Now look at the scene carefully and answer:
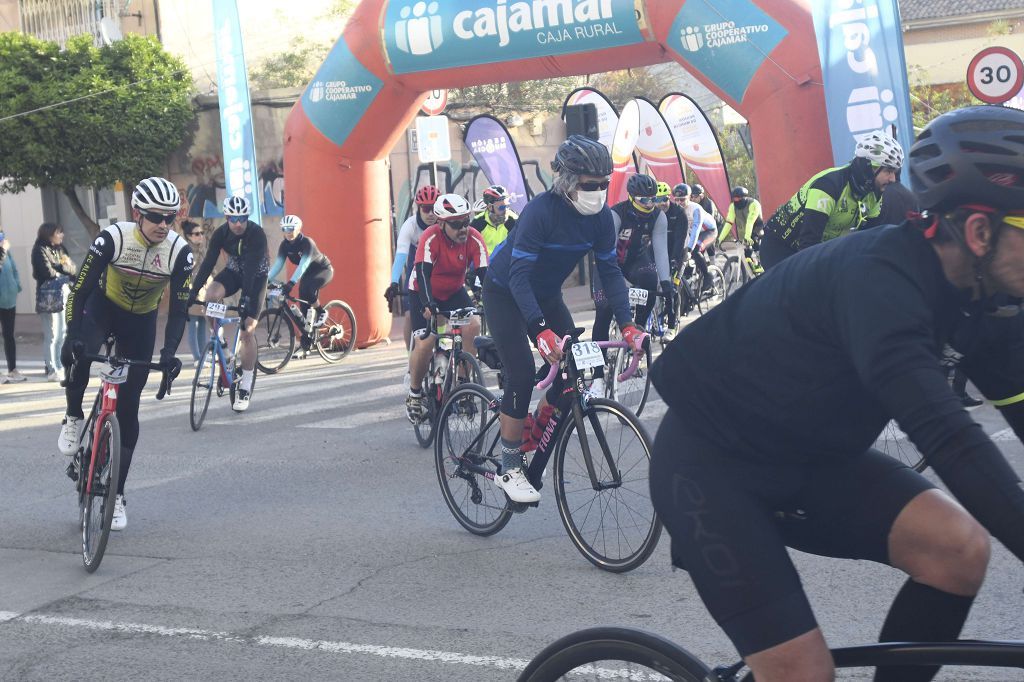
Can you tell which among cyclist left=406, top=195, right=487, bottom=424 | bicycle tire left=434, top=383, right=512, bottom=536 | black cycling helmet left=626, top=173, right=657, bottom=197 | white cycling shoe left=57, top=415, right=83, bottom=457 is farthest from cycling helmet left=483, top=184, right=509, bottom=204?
bicycle tire left=434, top=383, right=512, bottom=536

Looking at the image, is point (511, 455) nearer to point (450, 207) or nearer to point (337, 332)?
point (450, 207)

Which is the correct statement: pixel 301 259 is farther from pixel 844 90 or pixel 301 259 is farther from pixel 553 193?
pixel 553 193

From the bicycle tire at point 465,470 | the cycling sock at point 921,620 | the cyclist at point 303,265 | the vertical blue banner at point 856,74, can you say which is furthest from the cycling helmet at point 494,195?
the cycling sock at point 921,620

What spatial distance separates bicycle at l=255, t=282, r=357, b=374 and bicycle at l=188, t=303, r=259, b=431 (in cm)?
331

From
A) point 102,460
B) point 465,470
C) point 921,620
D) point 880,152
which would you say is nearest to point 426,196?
point 880,152

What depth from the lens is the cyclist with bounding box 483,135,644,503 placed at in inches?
233

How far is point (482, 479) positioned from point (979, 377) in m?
4.35

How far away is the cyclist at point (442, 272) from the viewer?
342 inches

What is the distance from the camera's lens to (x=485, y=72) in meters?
15.2

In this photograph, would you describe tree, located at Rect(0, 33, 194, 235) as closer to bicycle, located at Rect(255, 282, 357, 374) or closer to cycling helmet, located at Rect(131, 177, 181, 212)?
bicycle, located at Rect(255, 282, 357, 374)

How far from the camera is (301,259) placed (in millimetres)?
15016

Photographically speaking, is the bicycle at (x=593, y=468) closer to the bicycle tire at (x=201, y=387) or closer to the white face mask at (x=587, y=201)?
the white face mask at (x=587, y=201)

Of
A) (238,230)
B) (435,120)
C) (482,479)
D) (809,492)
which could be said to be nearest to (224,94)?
(435,120)

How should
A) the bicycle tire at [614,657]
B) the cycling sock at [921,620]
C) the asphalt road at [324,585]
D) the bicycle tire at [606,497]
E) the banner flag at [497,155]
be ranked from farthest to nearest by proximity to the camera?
1. the banner flag at [497,155]
2. the bicycle tire at [606,497]
3. the asphalt road at [324,585]
4. the bicycle tire at [614,657]
5. the cycling sock at [921,620]
